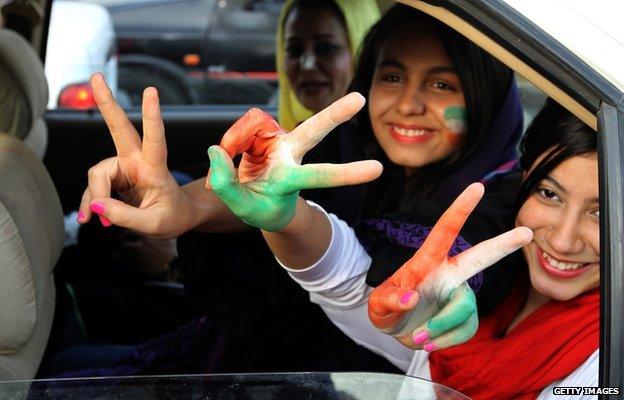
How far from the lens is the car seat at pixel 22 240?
5.56ft

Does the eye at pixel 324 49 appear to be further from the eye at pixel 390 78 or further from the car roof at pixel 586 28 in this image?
the car roof at pixel 586 28

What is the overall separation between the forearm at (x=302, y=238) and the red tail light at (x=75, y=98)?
273 cm

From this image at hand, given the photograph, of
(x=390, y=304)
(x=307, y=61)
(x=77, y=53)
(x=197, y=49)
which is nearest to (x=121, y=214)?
(x=390, y=304)

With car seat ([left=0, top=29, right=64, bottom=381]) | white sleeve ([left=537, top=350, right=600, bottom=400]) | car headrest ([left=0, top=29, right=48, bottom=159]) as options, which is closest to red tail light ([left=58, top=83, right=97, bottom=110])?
car headrest ([left=0, top=29, right=48, bottom=159])

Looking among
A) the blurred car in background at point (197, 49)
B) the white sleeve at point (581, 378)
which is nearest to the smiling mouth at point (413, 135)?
the white sleeve at point (581, 378)

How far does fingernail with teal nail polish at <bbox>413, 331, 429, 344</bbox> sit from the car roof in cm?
44

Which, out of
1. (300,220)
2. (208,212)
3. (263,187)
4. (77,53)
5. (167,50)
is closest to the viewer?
(263,187)

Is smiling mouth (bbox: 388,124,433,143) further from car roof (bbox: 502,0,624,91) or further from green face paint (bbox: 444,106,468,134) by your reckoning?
car roof (bbox: 502,0,624,91)

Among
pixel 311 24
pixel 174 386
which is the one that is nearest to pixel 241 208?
pixel 174 386

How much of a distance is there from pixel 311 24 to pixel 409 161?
135 cm

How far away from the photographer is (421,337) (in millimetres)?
1416

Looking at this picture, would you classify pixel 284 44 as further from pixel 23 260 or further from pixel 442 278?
pixel 442 278

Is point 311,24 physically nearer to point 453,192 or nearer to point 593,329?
point 453,192

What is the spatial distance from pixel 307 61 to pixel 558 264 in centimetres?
181
